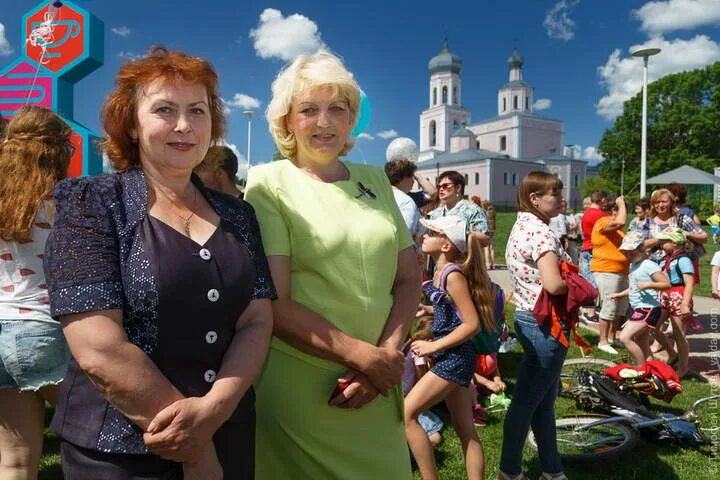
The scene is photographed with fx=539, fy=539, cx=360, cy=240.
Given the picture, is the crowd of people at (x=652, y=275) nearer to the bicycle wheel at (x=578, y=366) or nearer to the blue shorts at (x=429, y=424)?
the bicycle wheel at (x=578, y=366)

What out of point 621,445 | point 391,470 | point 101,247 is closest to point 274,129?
point 101,247

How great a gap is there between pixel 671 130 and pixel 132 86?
57.8 m

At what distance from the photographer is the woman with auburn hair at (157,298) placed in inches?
50.6

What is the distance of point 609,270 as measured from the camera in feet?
22.2

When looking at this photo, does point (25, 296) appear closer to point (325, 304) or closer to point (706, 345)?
point (325, 304)

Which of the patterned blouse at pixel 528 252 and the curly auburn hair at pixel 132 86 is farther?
the patterned blouse at pixel 528 252

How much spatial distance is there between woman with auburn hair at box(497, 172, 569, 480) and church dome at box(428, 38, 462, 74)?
9702 centimetres

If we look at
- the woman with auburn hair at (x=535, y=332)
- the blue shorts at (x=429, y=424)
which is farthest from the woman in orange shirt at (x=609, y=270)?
the woman with auburn hair at (x=535, y=332)

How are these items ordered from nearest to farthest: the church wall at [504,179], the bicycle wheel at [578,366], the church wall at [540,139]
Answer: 1. the bicycle wheel at [578,366]
2. the church wall at [504,179]
3. the church wall at [540,139]

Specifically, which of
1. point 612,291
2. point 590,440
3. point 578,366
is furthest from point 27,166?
point 612,291

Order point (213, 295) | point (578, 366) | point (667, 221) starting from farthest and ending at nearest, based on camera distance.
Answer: point (667, 221) → point (578, 366) → point (213, 295)

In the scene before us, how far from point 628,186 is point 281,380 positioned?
2116 inches

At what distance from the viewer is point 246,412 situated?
5.19 feet

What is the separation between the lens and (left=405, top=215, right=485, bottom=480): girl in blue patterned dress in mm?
2934
